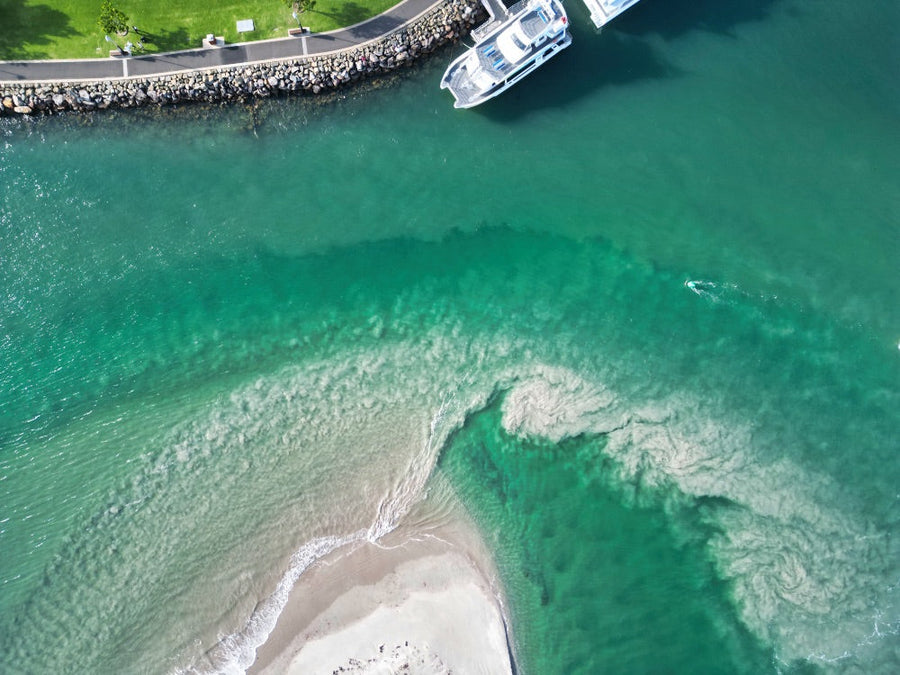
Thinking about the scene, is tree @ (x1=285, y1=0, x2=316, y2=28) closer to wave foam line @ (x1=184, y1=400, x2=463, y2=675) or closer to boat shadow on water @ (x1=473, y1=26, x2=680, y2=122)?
boat shadow on water @ (x1=473, y1=26, x2=680, y2=122)

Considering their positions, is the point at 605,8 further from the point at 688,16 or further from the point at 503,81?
the point at 503,81

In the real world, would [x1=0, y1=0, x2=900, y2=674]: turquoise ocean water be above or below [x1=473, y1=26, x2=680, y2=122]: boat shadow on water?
below

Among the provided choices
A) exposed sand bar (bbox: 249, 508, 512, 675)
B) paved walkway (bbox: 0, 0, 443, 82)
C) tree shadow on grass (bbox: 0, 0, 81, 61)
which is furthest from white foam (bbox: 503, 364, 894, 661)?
tree shadow on grass (bbox: 0, 0, 81, 61)

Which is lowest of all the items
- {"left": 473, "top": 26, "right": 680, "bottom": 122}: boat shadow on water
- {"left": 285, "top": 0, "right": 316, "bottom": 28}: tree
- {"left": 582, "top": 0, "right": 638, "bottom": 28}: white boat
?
{"left": 473, "top": 26, "right": 680, "bottom": 122}: boat shadow on water

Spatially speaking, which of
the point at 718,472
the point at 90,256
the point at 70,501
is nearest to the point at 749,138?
the point at 718,472

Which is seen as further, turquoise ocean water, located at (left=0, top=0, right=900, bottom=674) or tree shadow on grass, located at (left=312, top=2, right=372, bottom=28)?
turquoise ocean water, located at (left=0, top=0, right=900, bottom=674)
